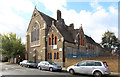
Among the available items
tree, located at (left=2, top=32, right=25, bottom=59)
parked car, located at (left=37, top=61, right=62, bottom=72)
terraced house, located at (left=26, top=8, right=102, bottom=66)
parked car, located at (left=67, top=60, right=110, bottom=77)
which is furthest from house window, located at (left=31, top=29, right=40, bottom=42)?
parked car, located at (left=67, top=60, right=110, bottom=77)

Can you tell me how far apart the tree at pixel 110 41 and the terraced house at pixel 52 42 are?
1093 centimetres

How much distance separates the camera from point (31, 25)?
33531mm

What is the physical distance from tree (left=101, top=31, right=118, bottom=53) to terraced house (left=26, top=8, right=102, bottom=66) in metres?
10.9

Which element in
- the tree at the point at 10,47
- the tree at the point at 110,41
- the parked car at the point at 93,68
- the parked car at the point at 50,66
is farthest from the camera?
the tree at the point at 110,41

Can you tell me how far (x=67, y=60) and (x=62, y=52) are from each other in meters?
3.69

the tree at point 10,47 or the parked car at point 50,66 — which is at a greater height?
the tree at point 10,47

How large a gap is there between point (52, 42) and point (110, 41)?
22.3 meters

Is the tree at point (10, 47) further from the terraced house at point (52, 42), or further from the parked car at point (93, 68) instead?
the parked car at point (93, 68)

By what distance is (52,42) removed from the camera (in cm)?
2722

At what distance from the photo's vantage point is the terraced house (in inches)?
994

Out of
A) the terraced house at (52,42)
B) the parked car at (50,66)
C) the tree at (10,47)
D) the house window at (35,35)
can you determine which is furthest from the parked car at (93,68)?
the tree at (10,47)

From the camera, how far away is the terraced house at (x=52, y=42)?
2524cm

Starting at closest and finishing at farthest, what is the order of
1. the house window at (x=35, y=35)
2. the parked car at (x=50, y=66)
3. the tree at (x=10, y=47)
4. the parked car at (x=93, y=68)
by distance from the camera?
1. the parked car at (x=93, y=68)
2. the parked car at (x=50, y=66)
3. the house window at (x=35, y=35)
4. the tree at (x=10, y=47)

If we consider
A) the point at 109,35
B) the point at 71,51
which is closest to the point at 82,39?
the point at 71,51
